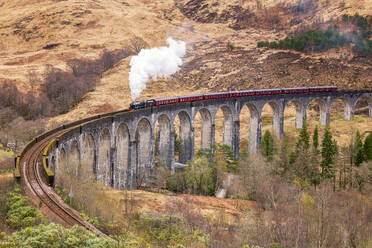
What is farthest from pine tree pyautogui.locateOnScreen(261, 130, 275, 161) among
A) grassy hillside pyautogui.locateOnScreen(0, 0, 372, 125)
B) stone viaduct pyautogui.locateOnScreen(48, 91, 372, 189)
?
grassy hillside pyautogui.locateOnScreen(0, 0, 372, 125)

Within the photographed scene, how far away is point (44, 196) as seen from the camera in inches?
810

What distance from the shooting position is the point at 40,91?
9412 cm

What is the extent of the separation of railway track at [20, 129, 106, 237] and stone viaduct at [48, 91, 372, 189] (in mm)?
1478

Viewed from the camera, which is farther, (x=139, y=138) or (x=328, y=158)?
(x=139, y=138)

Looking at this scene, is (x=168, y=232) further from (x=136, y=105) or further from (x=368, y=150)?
(x=368, y=150)

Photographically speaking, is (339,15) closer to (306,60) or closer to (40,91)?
(306,60)

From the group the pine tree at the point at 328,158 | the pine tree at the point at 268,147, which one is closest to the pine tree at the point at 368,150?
the pine tree at the point at 328,158

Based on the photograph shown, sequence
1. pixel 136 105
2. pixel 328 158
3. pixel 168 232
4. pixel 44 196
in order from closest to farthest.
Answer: pixel 44 196 → pixel 168 232 → pixel 136 105 → pixel 328 158

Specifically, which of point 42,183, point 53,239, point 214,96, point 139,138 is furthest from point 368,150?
point 53,239

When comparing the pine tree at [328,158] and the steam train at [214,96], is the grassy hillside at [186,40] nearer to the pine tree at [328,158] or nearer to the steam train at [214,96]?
the steam train at [214,96]

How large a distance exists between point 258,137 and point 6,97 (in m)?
54.9

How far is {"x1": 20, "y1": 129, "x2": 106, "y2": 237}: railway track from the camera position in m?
18.1

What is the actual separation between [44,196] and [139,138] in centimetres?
2732

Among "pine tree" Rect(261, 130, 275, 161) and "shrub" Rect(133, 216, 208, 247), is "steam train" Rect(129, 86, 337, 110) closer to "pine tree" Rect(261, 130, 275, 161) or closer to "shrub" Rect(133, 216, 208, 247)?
"pine tree" Rect(261, 130, 275, 161)
